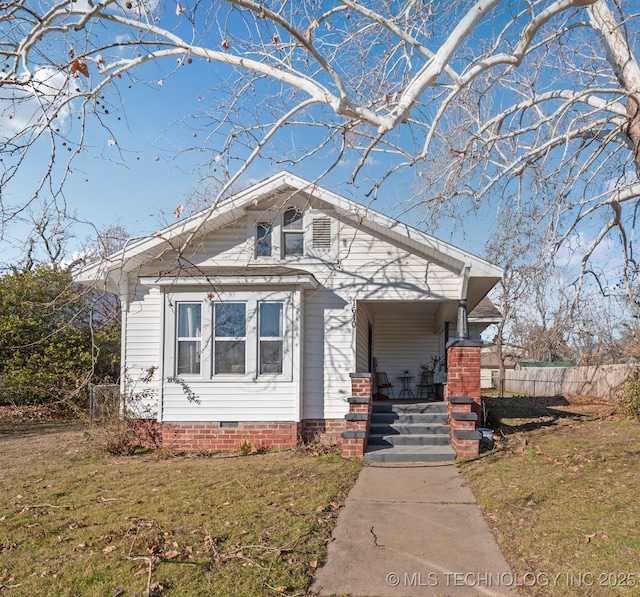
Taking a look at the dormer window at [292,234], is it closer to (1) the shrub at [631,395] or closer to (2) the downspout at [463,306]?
(2) the downspout at [463,306]

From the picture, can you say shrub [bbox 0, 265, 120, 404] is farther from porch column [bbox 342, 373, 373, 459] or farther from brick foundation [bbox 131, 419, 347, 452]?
porch column [bbox 342, 373, 373, 459]

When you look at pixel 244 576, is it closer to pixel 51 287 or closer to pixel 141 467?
pixel 141 467

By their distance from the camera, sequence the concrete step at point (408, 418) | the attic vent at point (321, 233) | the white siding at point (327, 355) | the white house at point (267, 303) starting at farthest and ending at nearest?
the attic vent at point (321, 233) → the white siding at point (327, 355) → the concrete step at point (408, 418) → the white house at point (267, 303)

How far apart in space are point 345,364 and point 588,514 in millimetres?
5596

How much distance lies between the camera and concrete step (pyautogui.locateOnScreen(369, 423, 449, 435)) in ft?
33.3

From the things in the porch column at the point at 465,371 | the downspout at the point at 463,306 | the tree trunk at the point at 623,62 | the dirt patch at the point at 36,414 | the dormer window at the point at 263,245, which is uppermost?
the tree trunk at the point at 623,62

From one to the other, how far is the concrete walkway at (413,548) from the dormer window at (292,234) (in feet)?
17.0

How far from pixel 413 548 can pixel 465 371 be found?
5.41m

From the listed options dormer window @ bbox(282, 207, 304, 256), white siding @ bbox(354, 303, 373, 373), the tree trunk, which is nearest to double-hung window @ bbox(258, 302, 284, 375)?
dormer window @ bbox(282, 207, 304, 256)

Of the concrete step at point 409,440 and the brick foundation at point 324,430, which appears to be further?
the brick foundation at point 324,430

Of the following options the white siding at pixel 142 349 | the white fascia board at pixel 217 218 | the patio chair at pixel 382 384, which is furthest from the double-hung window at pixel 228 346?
the patio chair at pixel 382 384

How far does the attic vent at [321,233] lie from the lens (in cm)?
1103

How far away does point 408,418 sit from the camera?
10547mm

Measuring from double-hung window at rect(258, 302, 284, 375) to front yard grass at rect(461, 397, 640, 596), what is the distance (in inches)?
153
